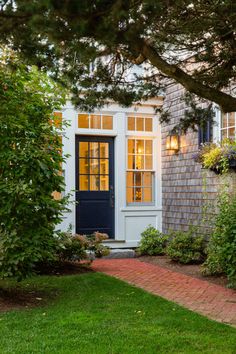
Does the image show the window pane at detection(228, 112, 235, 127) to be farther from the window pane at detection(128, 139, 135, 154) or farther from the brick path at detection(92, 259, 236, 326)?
the brick path at detection(92, 259, 236, 326)

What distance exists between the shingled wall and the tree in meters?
3.46

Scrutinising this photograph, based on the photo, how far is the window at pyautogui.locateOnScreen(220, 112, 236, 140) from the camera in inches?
328

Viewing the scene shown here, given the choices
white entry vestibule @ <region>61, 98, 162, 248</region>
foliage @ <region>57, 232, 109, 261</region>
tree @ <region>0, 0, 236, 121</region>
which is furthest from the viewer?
white entry vestibule @ <region>61, 98, 162, 248</region>

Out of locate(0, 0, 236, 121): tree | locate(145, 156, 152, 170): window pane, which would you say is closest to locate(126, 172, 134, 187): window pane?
locate(145, 156, 152, 170): window pane

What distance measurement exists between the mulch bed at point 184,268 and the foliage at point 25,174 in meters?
2.74

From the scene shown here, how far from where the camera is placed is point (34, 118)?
5996 millimetres

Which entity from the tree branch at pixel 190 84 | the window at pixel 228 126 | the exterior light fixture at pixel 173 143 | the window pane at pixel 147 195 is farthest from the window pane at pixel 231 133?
the tree branch at pixel 190 84

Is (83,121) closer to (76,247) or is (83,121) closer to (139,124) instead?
(139,124)

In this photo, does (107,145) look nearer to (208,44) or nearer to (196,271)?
(196,271)

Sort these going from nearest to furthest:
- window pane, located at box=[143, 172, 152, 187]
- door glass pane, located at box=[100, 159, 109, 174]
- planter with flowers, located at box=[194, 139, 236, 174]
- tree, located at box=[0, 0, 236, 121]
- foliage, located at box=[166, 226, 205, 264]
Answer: tree, located at box=[0, 0, 236, 121] → planter with flowers, located at box=[194, 139, 236, 174] → foliage, located at box=[166, 226, 205, 264] → door glass pane, located at box=[100, 159, 109, 174] → window pane, located at box=[143, 172, 152, 187]

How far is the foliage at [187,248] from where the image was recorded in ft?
27.8

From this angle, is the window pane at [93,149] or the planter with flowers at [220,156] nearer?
the planter with flowers at [220,156]

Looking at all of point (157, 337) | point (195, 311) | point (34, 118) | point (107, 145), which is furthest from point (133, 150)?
point (157, 337)

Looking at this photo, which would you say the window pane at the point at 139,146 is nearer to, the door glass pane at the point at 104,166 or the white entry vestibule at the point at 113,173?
the white entry vestibule at the point at 113,173
